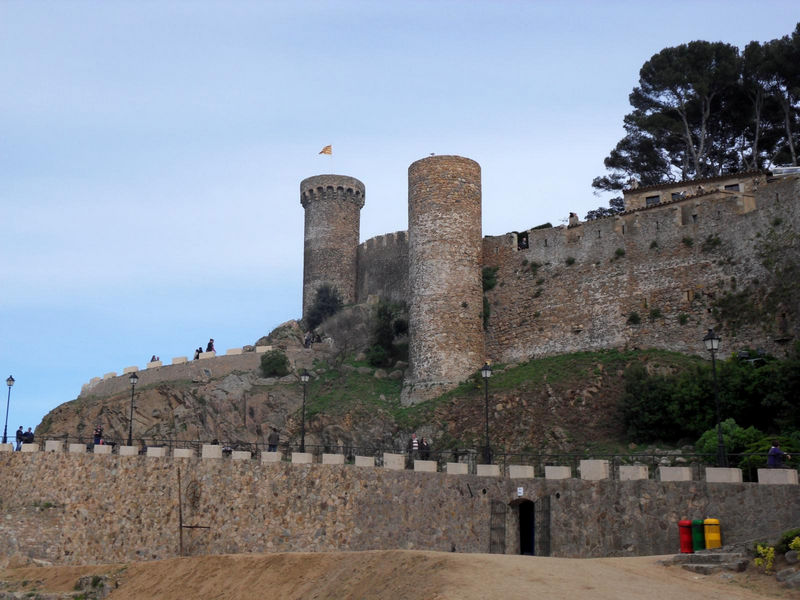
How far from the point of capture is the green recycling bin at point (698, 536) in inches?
882

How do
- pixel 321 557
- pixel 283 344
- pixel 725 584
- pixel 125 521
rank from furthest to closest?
pixel 283 344 < pixel 125 521 < pixel 321 557 < pixel 725 584

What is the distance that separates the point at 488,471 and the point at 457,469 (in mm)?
1149

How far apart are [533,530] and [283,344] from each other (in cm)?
2609

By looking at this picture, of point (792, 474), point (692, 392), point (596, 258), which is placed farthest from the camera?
→ point (596, 258)

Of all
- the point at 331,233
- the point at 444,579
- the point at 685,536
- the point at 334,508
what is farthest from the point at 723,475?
the point at 331,233

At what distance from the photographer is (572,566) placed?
19.8 m

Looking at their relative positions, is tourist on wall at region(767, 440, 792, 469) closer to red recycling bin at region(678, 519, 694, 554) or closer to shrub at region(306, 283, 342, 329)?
red recycling bin at region(678, 519, 694, 554)

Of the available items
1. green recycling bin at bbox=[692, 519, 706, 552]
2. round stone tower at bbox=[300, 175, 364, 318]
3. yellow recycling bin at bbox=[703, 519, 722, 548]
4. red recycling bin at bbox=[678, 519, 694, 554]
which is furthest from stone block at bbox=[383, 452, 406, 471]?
round stone tower at bbox=[300, 175, 364, 318]

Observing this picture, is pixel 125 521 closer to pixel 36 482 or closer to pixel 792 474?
pixel 36 482

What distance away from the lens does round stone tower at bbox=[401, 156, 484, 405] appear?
42.8 metres

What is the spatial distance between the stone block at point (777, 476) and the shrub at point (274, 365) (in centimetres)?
2972

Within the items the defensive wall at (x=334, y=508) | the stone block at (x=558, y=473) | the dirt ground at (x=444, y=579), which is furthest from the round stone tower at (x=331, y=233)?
the stone block at (x=558, y=473)

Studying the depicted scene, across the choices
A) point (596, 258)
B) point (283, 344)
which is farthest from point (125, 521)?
point (596, 258)

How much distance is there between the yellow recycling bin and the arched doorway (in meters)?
7.07
